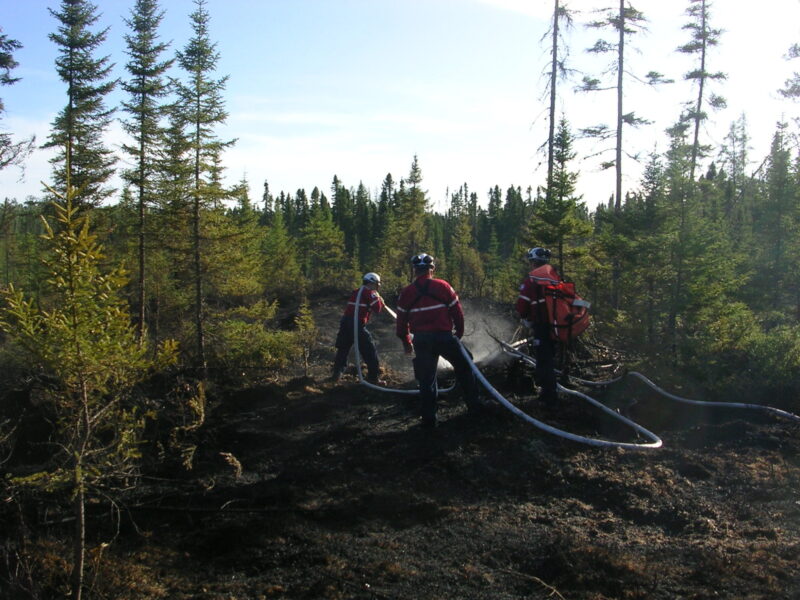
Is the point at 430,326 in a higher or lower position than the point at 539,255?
lower

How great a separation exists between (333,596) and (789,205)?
922 inches

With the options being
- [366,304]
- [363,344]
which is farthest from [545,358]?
[363,344]

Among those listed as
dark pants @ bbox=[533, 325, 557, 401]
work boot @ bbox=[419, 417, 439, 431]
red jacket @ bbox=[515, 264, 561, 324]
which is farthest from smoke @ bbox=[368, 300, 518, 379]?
work boot @ bbox=[419, 417, 439, 431]

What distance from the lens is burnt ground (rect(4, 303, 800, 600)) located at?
14.3ft

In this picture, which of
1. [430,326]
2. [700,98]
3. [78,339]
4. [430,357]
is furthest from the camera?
[700,98]

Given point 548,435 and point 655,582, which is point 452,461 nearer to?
point 548,435

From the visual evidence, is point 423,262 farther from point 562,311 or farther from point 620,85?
point 620,85

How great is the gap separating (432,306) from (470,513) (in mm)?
3032

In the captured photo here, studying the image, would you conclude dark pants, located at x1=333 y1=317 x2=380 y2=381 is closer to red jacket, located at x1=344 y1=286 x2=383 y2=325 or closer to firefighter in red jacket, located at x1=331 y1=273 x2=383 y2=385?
firefighter in red jacket, located at x1=331 y1=273 x2=383 y2=385

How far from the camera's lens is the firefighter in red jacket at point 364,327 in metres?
10.7

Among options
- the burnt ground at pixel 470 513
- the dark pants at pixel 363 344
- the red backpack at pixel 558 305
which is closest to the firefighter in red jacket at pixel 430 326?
the burnt ground at pixel 470 513

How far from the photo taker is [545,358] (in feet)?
26.6

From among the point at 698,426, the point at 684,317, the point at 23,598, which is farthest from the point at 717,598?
the point at 684,317

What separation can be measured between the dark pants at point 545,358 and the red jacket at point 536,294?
0.17 m
